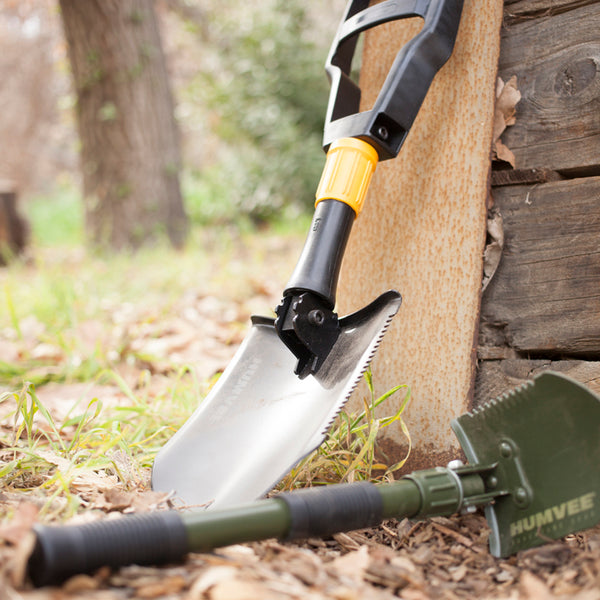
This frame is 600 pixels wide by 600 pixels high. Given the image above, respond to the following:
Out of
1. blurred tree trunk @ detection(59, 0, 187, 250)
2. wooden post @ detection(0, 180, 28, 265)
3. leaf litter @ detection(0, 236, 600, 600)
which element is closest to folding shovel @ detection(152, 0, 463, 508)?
leaf litter @ detection(0, 236, 600, 600)

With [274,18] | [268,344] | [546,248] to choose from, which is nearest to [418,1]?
[546,248]

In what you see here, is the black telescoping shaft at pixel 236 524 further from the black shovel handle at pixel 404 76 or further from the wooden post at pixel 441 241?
the black shovel handle at pixel 404 76

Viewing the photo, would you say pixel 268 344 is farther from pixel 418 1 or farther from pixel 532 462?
pixel 418 1

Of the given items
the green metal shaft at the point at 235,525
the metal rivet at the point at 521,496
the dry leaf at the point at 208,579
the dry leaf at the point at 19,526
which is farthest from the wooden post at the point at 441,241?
the dry leaf at the point at 19,526

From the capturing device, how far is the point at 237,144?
6.30 m

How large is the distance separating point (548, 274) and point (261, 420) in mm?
724

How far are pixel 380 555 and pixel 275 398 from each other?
440mm

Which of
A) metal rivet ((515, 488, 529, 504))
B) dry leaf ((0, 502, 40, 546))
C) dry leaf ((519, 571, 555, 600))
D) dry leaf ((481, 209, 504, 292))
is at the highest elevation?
dry leaf ((481, 209, 504, 292))

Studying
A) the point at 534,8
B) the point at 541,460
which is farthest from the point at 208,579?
the point at 534,8

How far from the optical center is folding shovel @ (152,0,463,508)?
1.17m

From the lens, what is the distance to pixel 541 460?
99 cm

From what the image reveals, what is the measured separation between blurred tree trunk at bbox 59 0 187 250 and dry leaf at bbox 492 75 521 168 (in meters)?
3.35

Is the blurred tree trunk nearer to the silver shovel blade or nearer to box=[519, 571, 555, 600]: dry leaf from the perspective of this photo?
the silver shovel blade

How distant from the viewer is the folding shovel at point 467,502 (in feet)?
2.57
